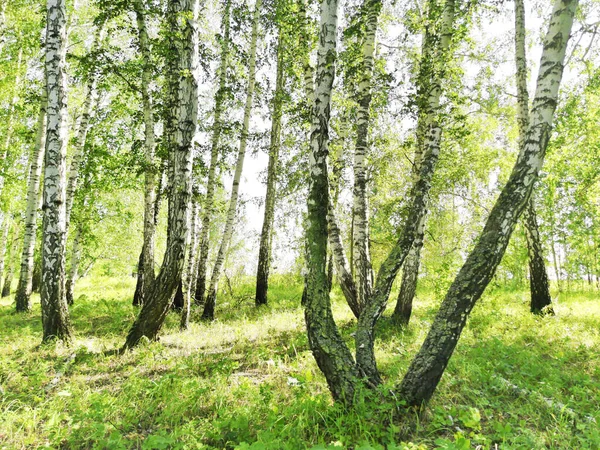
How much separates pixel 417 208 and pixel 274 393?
320cm

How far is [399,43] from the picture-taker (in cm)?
1016

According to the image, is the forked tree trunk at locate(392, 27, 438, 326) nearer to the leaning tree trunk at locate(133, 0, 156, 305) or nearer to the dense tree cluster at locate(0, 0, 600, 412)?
the dense tree cluster at locate(0, 0, 600, 412)

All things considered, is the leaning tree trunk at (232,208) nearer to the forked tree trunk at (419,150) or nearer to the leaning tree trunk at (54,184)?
the leaning tree trunk at (54,184)

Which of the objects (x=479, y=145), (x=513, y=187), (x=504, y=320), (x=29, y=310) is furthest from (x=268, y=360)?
(x=479, y=145)

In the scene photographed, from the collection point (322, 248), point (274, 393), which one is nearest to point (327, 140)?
point (322, 248)

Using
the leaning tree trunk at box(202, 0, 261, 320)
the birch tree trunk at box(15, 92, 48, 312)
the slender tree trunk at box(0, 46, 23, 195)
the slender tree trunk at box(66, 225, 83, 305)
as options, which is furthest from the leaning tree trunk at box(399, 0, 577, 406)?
A: the slender tree trunk at box(0, 46, 23, 195)

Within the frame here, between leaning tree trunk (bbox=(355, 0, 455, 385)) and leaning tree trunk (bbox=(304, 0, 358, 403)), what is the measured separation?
0.38 metres

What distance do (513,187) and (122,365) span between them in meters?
5.91

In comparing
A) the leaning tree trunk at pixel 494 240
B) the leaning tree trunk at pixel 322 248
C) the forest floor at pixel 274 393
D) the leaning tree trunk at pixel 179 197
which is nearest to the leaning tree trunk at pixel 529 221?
the forest floor at pixel 274 393

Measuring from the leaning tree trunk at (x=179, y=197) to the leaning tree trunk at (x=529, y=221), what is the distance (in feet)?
25.4

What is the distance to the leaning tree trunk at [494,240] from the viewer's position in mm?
3797

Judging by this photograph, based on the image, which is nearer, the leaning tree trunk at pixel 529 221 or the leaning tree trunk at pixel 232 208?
the leaning tree trunk at pixel 529 221

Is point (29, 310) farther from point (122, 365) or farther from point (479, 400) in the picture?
point (479, 400)

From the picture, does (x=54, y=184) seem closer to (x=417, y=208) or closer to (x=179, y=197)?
(x=179, y=197)
